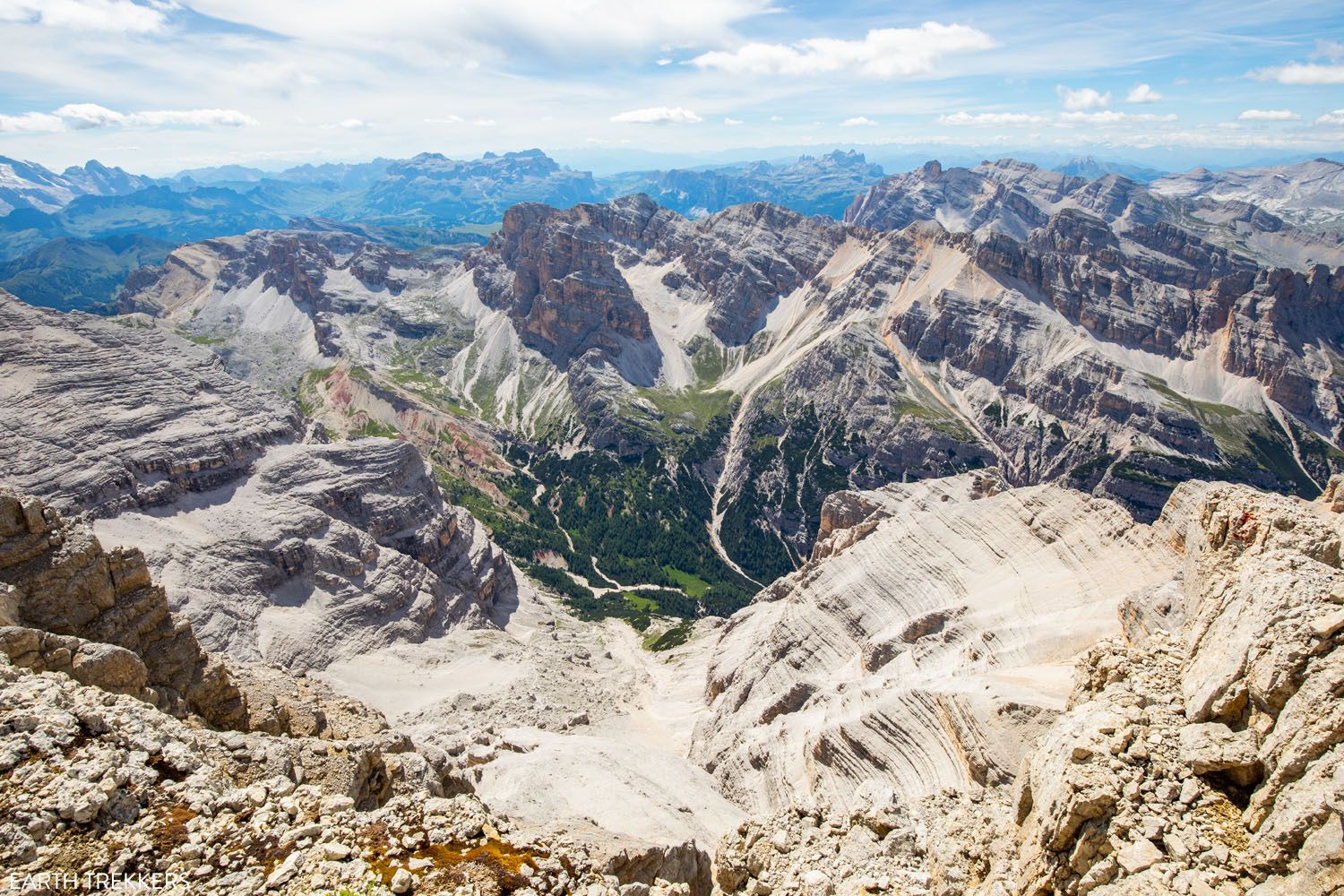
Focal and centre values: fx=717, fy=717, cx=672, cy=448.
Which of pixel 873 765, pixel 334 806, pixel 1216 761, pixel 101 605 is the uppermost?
pixel 1216 761

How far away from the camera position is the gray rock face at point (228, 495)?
90812 millimetres

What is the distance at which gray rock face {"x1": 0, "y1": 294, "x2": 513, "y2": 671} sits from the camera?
90812mm

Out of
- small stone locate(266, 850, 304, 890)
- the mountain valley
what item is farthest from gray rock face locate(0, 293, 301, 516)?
small stone locate(266, 850, 304, 890)

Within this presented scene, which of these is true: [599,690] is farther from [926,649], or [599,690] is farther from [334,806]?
[334,806]

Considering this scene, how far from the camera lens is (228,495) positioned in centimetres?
10562

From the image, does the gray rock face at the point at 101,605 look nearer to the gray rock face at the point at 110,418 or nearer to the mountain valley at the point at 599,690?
the mountain valley at the point at 599,690

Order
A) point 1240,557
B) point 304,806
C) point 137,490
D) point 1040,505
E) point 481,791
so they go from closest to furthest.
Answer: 1. point 304,806
2. point 1240,557
3. point 481,791
4. point 1040,505
5. point 137,490

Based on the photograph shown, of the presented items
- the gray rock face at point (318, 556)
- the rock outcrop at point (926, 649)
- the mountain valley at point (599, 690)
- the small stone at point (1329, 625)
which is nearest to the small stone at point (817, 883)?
the mountain valley at point (599, 690)

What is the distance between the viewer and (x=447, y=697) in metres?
85.9

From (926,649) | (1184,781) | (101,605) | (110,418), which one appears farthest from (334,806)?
(110,418)

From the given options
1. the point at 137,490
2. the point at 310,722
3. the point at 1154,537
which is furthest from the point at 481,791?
the point at 137,490

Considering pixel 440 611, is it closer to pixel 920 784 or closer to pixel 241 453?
pixel 241 453

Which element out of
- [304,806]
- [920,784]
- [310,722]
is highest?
[304,806]

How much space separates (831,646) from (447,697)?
45.8 m
